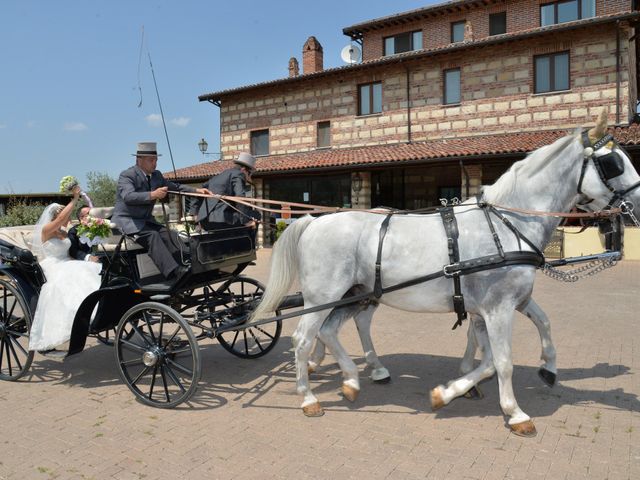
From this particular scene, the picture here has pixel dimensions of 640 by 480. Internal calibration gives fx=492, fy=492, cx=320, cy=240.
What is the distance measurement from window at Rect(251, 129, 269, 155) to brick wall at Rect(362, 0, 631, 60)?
5.99m

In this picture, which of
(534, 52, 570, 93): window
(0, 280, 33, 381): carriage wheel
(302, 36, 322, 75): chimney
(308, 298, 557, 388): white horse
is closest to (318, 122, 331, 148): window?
(302, 36, 322, 75): chimney

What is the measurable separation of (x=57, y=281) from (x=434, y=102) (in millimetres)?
16704

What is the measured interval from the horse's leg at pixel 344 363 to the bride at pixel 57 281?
2.34 m

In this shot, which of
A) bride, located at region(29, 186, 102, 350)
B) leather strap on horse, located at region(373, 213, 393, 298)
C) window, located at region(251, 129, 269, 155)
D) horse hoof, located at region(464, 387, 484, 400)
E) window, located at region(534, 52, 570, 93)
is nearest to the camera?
leather strap on horse, located at region(373, 213, 393, 298)

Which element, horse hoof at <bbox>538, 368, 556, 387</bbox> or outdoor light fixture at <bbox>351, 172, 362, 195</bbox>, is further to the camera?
outdoor light fixture at <bbox>351, 172, 362, 195</bbox>

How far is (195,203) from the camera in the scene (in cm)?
550

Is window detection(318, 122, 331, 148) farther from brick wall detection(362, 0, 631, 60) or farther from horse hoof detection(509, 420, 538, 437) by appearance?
horse hoof detection(509, 420, 538, 437)

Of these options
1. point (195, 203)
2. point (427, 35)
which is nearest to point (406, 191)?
point (427, 35)

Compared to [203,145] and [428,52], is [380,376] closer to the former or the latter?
[428,52]

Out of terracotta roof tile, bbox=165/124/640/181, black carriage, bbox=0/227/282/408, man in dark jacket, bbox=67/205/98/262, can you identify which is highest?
terracotta roof tile, bbox=165/124/640/181

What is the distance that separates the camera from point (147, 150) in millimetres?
4883

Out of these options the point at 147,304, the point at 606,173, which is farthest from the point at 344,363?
the point at 606,173

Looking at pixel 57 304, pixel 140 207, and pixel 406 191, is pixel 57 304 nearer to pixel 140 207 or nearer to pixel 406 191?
pixel 140 207

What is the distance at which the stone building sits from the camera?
16109 mm
